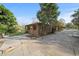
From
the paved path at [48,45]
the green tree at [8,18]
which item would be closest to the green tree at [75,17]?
the paved path at [48,45]

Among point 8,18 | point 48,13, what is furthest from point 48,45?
point 8,18

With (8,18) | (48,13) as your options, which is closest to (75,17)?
(48,13)

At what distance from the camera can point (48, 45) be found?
1958mm

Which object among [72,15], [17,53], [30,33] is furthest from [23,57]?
[72,15]

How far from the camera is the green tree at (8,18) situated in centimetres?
195

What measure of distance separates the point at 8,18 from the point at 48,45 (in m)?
0.41

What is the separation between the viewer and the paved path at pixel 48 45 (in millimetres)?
1940

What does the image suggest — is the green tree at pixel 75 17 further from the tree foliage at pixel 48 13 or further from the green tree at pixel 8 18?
the green tree at pixel 8 18

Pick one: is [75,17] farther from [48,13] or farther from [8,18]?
[8,18]

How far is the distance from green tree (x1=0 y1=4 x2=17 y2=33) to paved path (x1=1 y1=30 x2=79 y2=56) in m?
0.09

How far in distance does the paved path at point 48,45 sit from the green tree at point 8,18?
9cm

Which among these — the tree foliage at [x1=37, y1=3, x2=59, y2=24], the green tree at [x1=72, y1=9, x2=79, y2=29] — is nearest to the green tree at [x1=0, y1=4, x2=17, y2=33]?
the tree foliage at [x1=37, y1=3, x2=59, y2=24]

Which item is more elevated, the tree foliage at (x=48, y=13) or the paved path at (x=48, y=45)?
the tree foliage at (x=48, y=13)

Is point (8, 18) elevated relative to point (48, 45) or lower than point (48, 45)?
elevated
